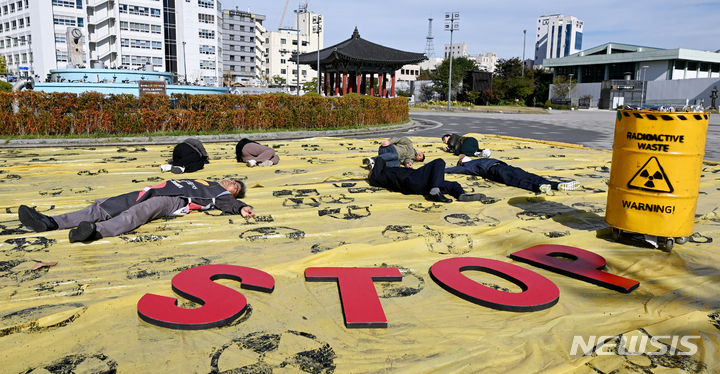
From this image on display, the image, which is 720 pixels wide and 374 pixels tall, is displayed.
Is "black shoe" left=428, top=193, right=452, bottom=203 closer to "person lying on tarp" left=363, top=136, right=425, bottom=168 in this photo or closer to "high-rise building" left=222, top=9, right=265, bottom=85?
"person lying on tarp" left=363, top=136, right=425, bottom=168

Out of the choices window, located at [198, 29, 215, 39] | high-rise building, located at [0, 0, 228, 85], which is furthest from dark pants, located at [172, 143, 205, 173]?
window, located at [198, 29, 215, 39]

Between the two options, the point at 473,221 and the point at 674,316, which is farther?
the point at 473,221

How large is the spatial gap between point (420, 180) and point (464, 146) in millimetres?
3636

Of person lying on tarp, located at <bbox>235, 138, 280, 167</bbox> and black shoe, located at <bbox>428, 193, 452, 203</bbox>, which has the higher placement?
person lying on tarp, located at <bbox>235, 138, 280, 167</bbox>

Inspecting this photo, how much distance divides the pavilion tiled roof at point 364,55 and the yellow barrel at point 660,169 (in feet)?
96.5

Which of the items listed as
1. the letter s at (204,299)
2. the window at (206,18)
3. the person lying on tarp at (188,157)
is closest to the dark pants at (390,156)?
the person lying on tarp at (188,157)

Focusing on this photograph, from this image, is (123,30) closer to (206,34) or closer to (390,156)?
(206,34)

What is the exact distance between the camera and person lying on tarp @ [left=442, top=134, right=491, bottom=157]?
8930 mm

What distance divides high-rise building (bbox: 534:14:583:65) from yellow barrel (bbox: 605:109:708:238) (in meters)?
205

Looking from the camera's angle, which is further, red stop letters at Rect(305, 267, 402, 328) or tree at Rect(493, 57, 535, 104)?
tree at Rect(493, 57, 535, 104)

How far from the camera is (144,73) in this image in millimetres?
28562

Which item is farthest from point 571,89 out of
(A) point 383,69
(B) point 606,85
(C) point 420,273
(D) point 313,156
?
(C) point 420,273

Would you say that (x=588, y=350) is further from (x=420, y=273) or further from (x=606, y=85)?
(x=606, y=85)

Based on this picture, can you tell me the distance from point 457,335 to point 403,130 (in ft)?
57.9
